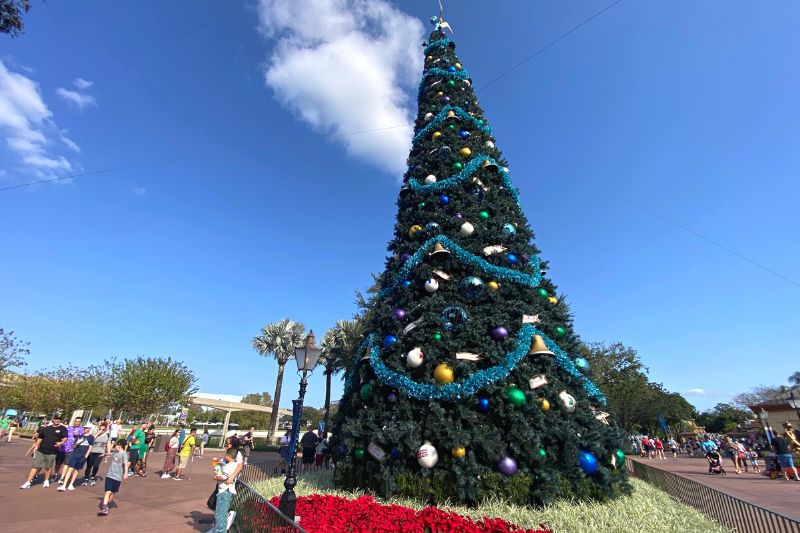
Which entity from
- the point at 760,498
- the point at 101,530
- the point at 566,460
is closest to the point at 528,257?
the point at 566,460

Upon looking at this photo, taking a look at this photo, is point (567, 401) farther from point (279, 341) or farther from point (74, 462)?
point (279, 341)

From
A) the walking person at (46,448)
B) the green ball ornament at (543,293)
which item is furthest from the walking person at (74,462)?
the green ball ornament at (543,293)

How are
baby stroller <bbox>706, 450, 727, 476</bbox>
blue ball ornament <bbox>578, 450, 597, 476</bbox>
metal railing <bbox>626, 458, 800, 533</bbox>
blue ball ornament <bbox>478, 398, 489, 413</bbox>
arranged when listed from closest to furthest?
metal railing <bbox>626, 458, 800, 533</bbox> → blue ball ornament <bbox>578, 450, 597, 476</bbox> → blue ball ornament <bbox>478, 398, 489, 413</bbox> → baby stroller <bbox>706, 450, 727, 476</bbox>

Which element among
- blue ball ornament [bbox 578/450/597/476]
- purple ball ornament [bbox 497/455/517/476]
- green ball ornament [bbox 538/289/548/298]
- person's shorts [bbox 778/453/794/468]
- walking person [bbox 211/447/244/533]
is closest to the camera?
walking person [bbox 211/447/244/533]

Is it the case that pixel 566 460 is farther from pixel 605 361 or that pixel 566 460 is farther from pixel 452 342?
pixel 605 361

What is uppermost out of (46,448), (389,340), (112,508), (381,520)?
(389,340)

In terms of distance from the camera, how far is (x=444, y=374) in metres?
6.17

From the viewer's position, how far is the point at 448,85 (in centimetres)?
1055

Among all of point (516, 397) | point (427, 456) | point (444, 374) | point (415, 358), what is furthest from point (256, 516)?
point (516, 397)

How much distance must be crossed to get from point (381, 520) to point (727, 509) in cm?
483

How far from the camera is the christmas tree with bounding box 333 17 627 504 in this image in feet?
18.5

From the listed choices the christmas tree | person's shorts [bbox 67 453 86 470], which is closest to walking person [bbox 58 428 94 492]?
person's shorts [bbox 67 453 86 470]

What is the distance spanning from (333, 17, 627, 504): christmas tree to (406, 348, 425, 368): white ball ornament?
0.02 metres

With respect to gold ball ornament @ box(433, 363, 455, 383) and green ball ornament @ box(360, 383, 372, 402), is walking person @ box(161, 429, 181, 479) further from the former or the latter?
gold ball ornament @ box(433, 363, 455, 383)
